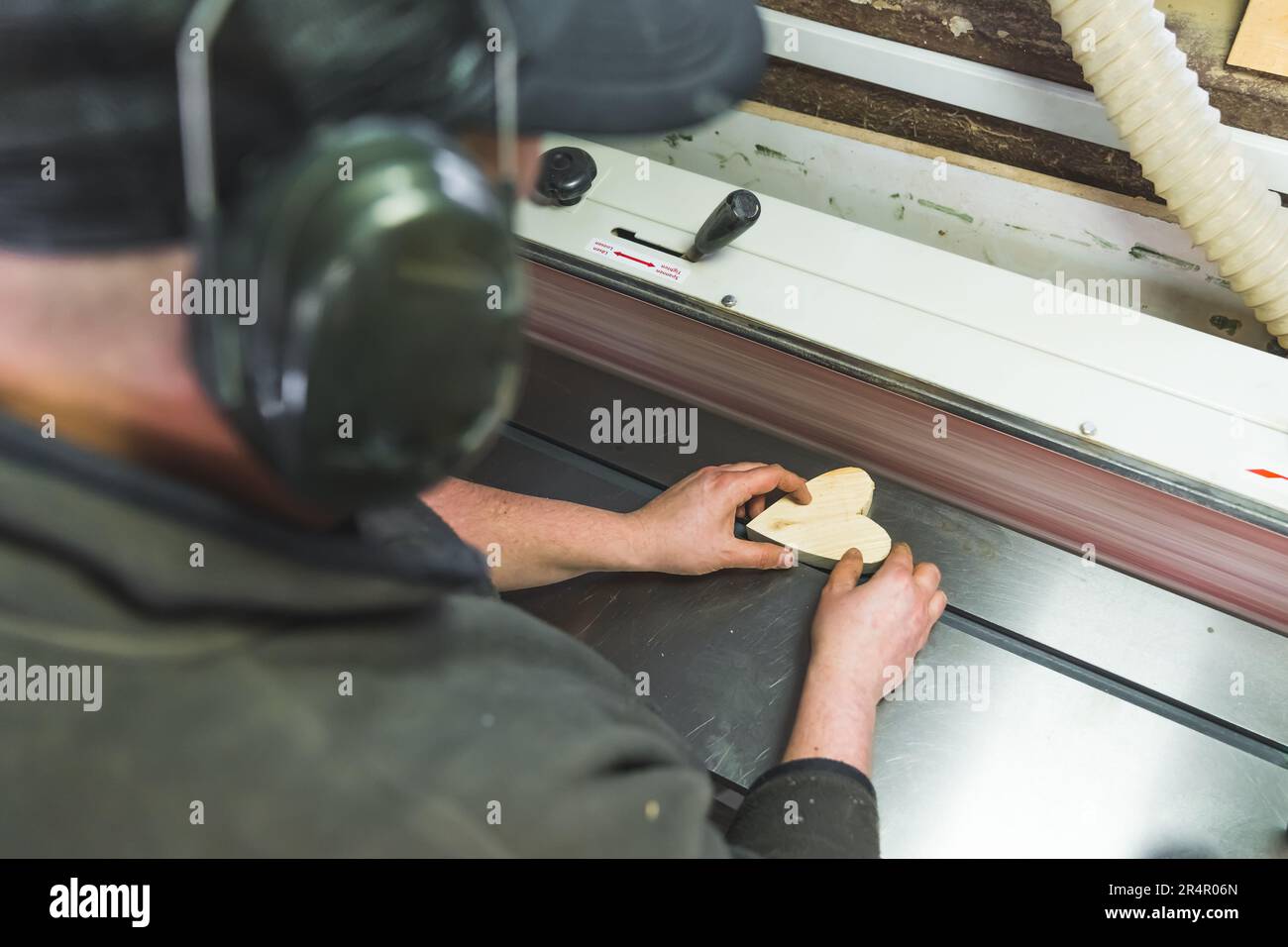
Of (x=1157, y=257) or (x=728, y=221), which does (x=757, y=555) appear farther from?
(x=1157, y=257)

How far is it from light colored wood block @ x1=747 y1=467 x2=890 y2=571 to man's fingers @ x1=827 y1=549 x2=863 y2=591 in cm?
1

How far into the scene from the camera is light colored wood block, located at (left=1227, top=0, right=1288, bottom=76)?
1369 mm

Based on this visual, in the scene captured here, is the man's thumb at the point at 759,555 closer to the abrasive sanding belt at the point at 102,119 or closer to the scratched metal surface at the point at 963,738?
the scratched metal surface at the point at 963,738

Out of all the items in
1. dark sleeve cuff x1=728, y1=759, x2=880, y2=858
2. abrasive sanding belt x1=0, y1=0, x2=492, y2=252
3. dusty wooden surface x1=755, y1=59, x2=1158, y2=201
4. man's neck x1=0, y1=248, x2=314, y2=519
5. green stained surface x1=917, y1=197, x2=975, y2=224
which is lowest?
dark sleeve cuff x1=728, y1=759, x2=880, y2=858

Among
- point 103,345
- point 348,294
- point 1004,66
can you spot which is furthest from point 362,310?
point 1004,66

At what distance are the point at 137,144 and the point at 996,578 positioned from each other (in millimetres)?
1201

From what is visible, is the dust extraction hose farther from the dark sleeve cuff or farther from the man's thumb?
the dark sleeve cuff

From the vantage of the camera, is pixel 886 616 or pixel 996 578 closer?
pixel 886 616

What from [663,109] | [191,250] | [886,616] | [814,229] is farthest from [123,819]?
[814,229]

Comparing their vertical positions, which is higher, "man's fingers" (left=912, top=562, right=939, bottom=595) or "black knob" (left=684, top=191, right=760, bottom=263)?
"black knob" (left=684, top=191, right=760, bottom=263)

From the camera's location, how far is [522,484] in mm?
1562

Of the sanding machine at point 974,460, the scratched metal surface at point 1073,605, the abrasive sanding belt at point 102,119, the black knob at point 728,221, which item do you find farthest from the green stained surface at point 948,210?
the abrasive sanding belt at point 102,119

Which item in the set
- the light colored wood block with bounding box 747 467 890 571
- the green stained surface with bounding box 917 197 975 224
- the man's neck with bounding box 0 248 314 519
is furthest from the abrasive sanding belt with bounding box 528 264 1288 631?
the man's neck with bounding box 0 248 314 519
